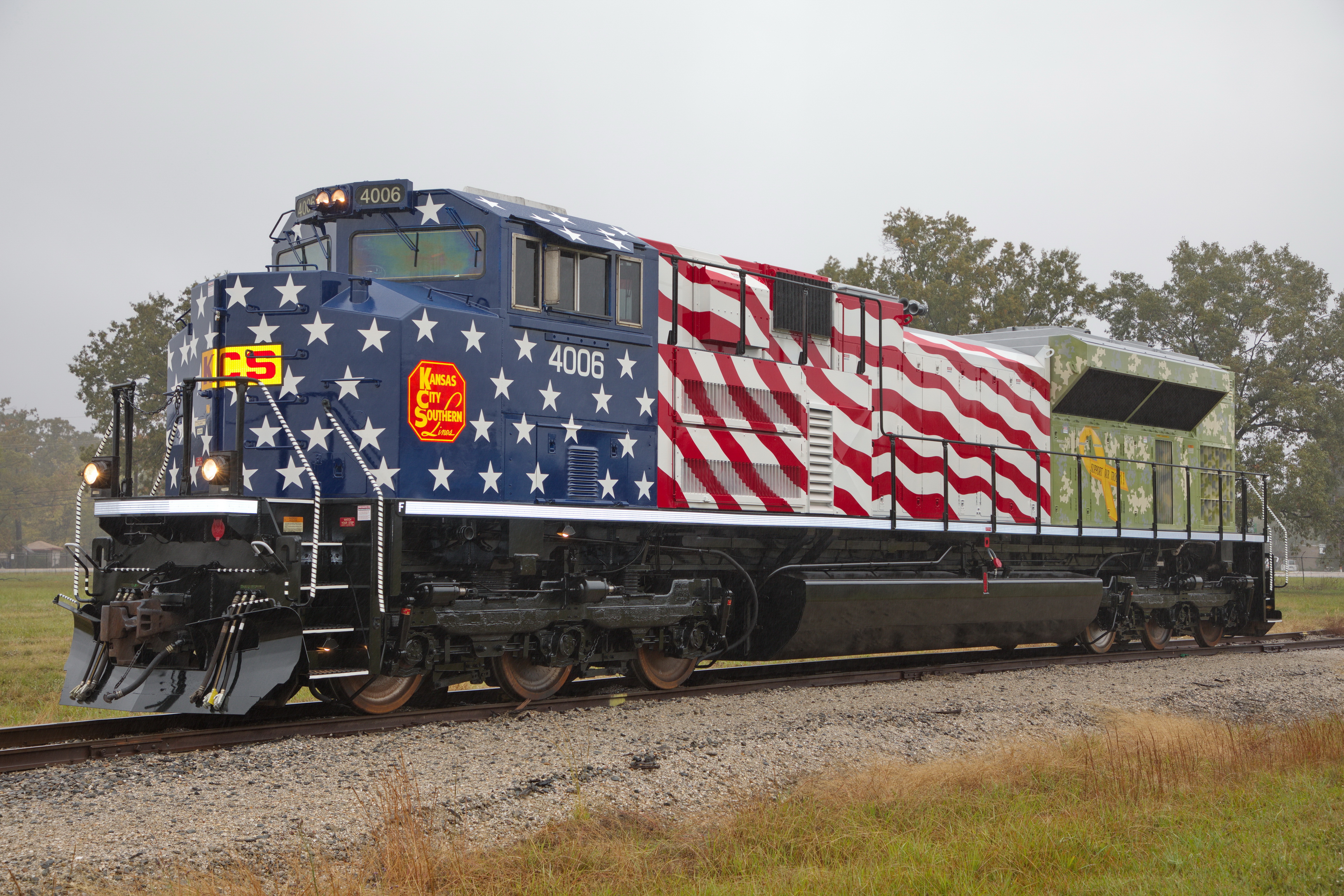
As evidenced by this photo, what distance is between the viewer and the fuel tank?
10422mm

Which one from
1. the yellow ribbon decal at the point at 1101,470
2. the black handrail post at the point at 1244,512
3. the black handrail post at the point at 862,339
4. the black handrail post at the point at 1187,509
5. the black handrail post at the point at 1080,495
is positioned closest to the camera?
the black handrail post at the point at 862,339

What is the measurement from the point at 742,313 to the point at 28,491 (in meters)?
84.5

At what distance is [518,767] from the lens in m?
6.50

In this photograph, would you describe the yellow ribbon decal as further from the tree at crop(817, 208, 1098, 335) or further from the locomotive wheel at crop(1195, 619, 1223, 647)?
the tree at crop(817, 208, 1098, 335)

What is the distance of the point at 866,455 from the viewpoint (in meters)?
11.6

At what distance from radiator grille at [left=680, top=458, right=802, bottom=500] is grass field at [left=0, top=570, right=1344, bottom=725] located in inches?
177

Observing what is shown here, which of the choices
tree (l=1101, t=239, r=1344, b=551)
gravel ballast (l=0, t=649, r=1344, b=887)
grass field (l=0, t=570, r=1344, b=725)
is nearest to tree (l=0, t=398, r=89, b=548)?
grass field (l=0, t=570, r=1344, b=725)

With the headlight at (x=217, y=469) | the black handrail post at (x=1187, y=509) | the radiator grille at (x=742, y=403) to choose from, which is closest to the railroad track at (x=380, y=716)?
the headlight at (x=217, y=469)

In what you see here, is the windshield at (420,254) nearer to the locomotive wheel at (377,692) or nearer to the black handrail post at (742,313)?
the black handrail post at (742,313)

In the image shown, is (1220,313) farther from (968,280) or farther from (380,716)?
(380,716)

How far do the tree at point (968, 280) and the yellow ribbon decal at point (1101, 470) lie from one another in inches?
785

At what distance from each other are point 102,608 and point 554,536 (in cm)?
328

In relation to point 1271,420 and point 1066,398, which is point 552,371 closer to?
point 1066,398

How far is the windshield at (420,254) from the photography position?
8.57 m
